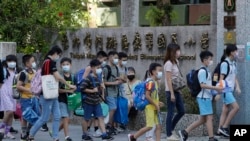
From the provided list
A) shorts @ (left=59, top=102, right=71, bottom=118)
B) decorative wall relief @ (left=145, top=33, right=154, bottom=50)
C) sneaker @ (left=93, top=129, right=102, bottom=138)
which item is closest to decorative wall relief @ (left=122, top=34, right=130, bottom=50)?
decorative wall relief @ (left=145, top=33, right=154, bottom=50)

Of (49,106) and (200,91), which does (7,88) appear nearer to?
(49,106)

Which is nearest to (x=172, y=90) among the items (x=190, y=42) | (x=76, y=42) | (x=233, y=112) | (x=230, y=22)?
(x=233, y=112)

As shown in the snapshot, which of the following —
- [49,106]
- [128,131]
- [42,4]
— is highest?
[42,4]

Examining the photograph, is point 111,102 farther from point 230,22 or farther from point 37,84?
point 230,22

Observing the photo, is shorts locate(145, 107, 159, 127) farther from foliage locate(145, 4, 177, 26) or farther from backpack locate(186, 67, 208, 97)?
foliage locate(145, 4, 177, 26)

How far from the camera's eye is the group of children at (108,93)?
12.4 m

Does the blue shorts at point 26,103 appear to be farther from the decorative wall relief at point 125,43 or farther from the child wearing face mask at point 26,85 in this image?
the decorative wall relief at point 125,43

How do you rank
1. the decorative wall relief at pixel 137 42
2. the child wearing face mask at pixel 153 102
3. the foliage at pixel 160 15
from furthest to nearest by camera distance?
the foliage at pixel 160 15 < the decorative wall relief at pixel 137 42 < the child wearing face mask at pixel 153 102

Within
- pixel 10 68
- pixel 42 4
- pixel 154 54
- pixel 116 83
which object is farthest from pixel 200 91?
pixel 42 4

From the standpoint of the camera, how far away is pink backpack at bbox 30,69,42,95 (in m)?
12.5

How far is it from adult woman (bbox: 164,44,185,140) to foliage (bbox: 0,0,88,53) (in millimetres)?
6943

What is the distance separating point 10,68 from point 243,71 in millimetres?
4921

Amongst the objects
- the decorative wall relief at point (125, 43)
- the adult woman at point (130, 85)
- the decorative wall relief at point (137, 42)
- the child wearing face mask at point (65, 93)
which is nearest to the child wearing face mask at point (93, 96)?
the child wearing face mask at point (65, 93)

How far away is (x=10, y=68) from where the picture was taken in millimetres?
13820
